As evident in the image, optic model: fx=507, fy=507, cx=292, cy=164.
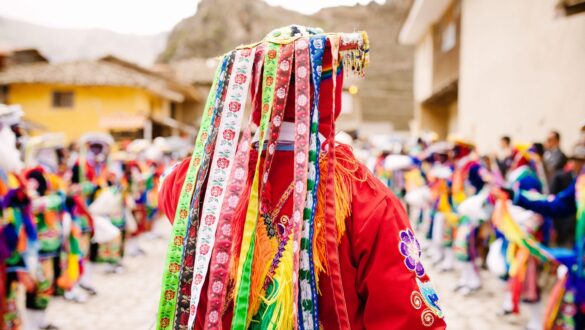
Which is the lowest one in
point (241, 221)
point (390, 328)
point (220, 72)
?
point (390, 328)

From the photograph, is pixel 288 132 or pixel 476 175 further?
pixel 476 175

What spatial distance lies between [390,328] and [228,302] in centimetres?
58

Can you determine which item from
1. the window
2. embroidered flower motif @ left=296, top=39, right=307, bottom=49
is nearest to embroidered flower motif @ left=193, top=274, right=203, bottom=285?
embroidered flower motif @ left=296, top=39, right=307, bottom=49

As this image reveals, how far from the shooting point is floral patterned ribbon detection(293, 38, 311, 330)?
5.77 feet

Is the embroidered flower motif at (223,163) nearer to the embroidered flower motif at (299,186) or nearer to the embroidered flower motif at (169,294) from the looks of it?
the embroidered flower motif at (299,186)

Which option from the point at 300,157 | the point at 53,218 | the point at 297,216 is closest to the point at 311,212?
the point at 297,216

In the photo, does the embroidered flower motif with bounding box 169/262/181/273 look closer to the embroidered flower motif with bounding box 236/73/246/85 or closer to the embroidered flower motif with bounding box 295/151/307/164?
the embroidered flower motif with bounding box 295/151/307/164

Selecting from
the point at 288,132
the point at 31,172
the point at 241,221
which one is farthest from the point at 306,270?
the point at 31,172

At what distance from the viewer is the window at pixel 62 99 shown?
24.2m

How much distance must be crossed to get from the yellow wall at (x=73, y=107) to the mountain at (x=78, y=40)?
2252 inches

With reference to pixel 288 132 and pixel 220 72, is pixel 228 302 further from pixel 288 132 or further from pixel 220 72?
pixel 220 72

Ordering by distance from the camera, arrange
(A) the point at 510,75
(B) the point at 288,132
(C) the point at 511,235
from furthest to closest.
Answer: (A) the point at 510,75 < (C) the point at 511,235 < (B) the point at 288,132

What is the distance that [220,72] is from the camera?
201 cm

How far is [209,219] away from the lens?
1.85m
